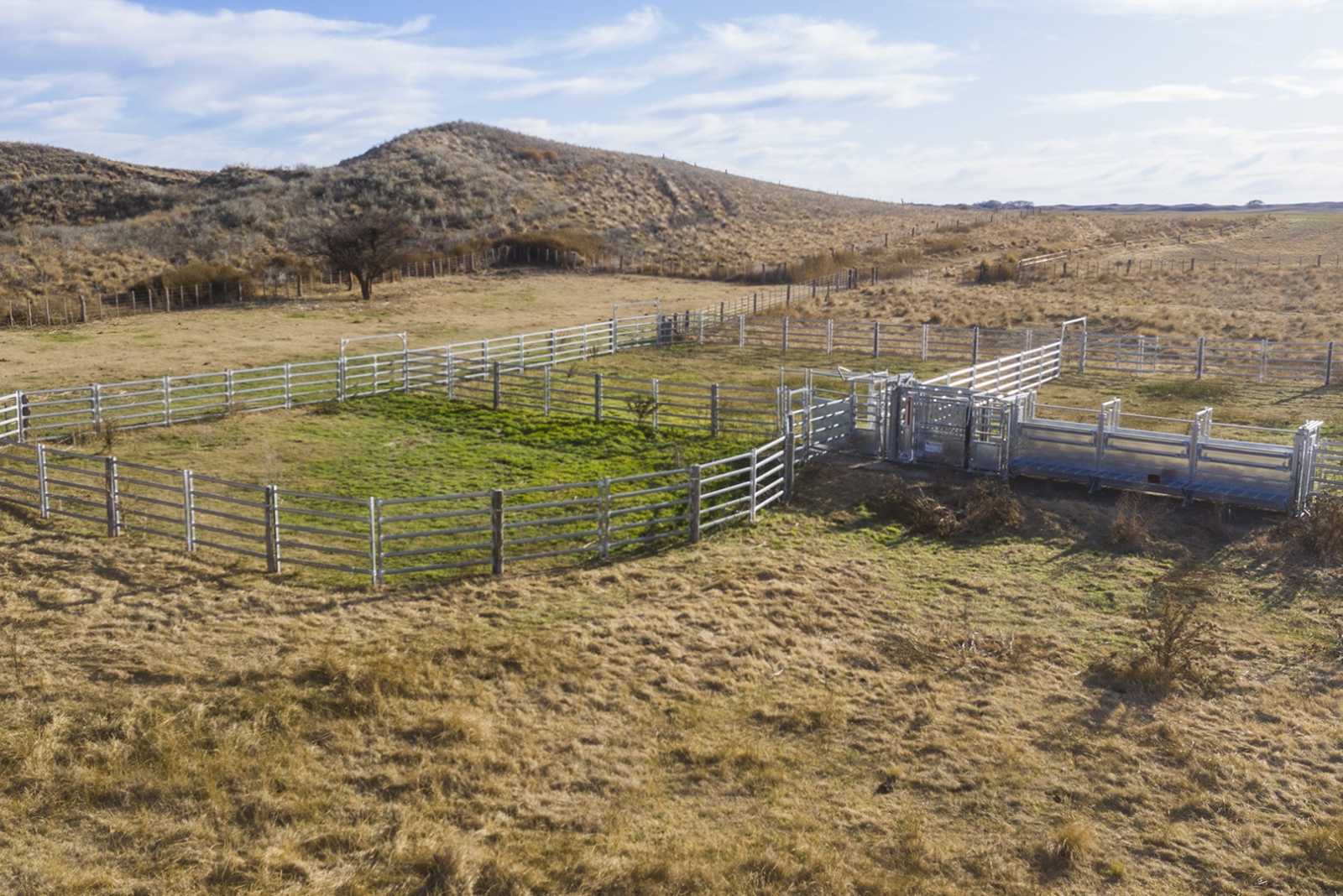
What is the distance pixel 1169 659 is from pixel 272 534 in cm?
952

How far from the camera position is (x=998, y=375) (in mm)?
24297

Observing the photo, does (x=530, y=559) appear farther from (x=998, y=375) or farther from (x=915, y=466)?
(x=998, y=375)

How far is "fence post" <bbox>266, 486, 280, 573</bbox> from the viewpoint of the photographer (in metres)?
12.3

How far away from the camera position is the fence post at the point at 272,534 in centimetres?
1230

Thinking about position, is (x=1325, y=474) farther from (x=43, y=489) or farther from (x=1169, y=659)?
(x=43, y=489)

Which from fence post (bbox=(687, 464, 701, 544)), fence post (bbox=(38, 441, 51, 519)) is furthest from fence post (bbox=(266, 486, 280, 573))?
fence post (bbox=(687, 464, 701, 544))

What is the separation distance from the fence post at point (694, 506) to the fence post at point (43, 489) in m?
8.38

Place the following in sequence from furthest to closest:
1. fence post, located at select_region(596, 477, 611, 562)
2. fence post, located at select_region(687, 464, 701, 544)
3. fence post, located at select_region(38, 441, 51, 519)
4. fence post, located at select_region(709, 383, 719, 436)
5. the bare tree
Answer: the bare tree
fence post, located at select_region(709, 383, 719, 436)
fence post, located at select_region(38, 441, 51, 519)
fence post, located at select_region(687, 464, 701, 544)
fence post, located at select_region(596, 477, 611, 562)

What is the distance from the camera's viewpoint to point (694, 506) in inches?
552

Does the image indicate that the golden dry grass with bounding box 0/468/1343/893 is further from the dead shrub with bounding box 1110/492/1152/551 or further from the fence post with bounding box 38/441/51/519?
the fence post with bounding box 38/441/51/519

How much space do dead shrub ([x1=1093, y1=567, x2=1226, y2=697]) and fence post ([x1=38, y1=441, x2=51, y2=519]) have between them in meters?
12.9

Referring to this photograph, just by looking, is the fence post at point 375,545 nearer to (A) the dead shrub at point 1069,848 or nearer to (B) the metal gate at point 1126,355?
(A) the dead shrub at point 1069,848

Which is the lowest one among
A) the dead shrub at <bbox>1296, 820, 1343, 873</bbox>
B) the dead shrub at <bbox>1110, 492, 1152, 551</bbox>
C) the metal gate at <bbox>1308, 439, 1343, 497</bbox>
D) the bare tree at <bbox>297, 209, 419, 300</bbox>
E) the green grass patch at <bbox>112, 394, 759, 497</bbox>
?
the dead shrub at <bbox>1296, 820, 1343, 873</bbox>

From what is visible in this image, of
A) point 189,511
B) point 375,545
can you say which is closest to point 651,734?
point 375,545
